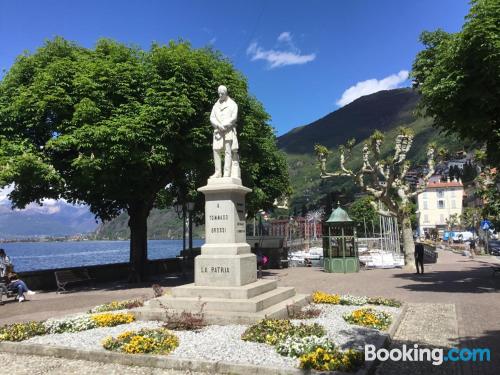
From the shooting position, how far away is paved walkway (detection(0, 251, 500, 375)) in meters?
9.14

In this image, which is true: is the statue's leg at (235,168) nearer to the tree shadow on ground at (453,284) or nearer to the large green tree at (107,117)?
the large green tree at (107,117)

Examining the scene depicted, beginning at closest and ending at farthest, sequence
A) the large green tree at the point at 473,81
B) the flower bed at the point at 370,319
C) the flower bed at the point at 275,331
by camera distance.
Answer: the flower bed at the point at 275,331 → the flower bed at the point at 370,319 → the large green tree at the point at 473,81

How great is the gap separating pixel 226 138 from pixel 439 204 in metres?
117

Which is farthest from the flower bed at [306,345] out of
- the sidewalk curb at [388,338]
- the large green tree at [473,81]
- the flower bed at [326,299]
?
the large green tree at [473,81]

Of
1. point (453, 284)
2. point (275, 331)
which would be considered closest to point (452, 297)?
point (453, 284)

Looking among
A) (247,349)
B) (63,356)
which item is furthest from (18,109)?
(247,349)

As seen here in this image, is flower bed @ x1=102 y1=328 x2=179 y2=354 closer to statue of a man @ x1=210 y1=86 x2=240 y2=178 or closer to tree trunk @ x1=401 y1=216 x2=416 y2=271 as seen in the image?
statue of a man @ x1=210 y1=86 x2=240 y2=178

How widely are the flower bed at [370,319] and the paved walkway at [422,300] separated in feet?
1.34

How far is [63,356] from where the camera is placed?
8.22m

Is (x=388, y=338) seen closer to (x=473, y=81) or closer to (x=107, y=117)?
(x=473, y=81)

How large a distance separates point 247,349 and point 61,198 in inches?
656

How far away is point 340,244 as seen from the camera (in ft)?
94.5

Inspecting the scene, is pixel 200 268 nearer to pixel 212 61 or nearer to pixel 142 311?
pixel 142 311

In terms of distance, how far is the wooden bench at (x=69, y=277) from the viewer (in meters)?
19.7
